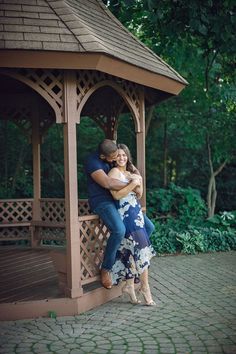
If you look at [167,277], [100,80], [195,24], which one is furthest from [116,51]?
[167,277]

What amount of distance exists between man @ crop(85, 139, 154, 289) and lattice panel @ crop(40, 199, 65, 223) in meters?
3.04

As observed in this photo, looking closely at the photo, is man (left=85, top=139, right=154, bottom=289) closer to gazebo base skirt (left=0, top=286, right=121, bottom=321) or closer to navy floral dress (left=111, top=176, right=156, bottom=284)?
navy floral dress (left=111, top=176, right=156, bottom=284)

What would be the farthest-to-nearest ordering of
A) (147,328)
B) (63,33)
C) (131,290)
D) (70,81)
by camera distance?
(131,290), (70,81), (63,33), (147,328)

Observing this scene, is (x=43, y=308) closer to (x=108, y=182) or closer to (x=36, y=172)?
(x=108, y=182)

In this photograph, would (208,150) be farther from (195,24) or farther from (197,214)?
(195,24)

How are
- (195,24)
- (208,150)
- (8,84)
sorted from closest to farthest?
(195,24), (8,84), (208,150)

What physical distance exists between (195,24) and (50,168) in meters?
8.37

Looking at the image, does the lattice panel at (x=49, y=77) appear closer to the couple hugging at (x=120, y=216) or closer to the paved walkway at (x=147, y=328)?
the couple hugging at (x=120, y=216)

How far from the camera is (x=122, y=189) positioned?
5.50 meters

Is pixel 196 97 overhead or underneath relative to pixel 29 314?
overhead

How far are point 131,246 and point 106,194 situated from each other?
768 mm

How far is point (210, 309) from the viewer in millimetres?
5492

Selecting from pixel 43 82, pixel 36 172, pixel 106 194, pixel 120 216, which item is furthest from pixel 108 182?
pixel 36 172

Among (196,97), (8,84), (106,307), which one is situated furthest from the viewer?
(196,97)
